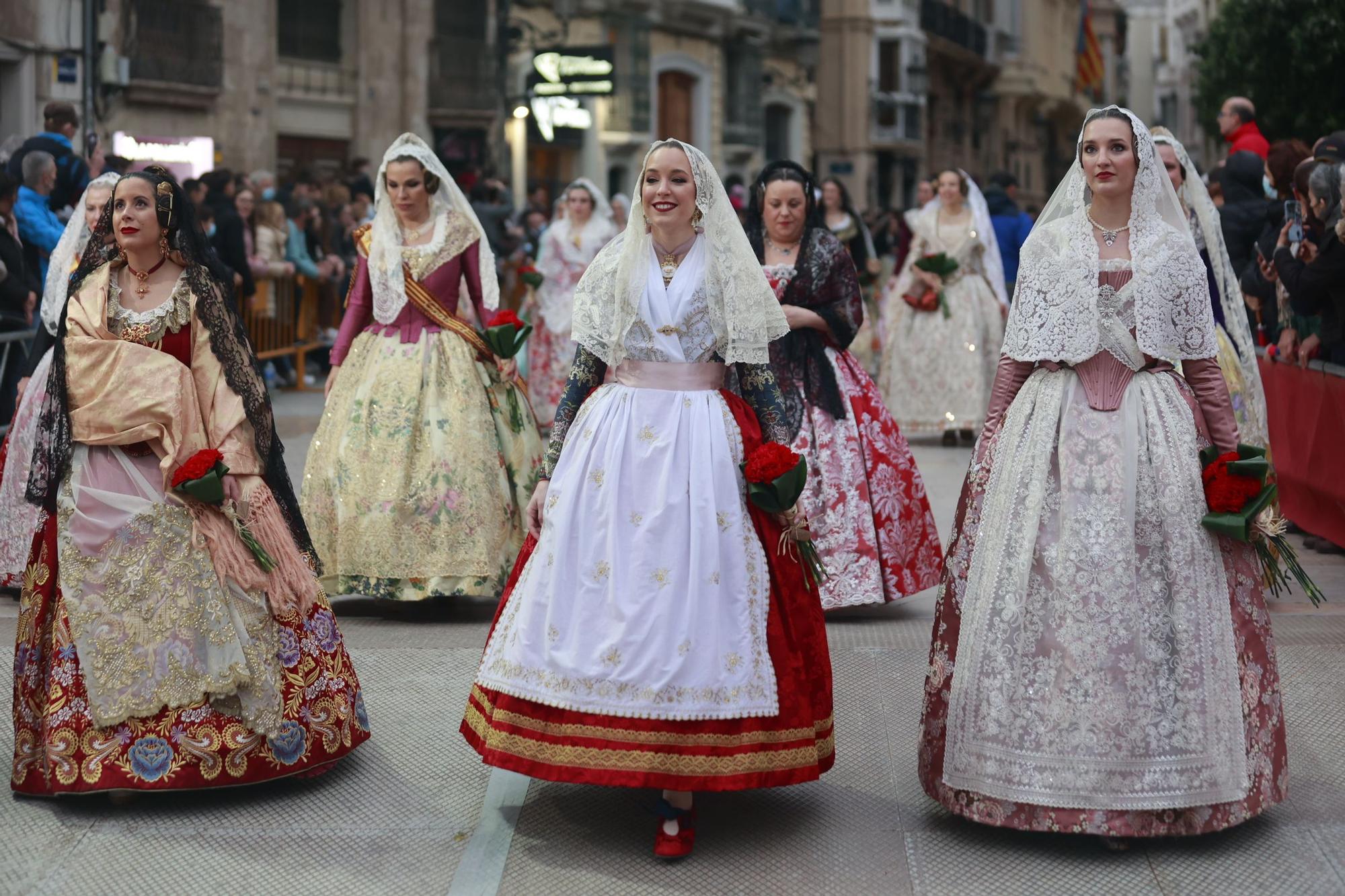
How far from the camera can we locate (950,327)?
41.7ft

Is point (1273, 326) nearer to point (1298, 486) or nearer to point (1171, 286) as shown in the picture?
point (1298, 486)

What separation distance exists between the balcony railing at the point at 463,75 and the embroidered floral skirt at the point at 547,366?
1195cm

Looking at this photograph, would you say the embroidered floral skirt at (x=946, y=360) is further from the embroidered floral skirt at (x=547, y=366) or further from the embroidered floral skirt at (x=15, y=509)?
the embroidered floral skirt at (x=15, y=509)

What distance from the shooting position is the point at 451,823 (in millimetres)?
4797

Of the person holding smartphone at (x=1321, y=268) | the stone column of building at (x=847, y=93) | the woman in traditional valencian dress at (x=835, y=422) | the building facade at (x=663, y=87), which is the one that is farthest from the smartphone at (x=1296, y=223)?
the stone column of building at (x=847, y=93)

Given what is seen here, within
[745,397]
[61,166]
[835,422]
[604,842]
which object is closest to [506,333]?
[835,422]

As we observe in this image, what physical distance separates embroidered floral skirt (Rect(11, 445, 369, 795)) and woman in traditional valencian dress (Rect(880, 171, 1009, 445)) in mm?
8249

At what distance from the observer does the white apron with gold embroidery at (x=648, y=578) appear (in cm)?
443

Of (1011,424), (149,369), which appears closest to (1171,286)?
(1011,424)

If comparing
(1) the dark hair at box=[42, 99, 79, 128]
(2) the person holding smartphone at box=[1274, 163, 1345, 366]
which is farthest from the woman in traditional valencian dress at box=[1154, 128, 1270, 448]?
(1) the dark hair at box=[42, 99, 79, 128]

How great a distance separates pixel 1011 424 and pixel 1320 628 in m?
2.86

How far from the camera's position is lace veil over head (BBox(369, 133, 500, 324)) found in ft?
24.0

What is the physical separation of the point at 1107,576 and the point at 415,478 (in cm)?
351

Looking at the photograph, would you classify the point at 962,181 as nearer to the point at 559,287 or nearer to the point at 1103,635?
the point at 559,287
